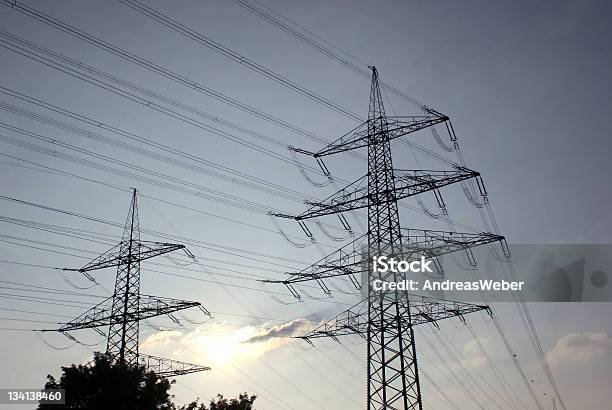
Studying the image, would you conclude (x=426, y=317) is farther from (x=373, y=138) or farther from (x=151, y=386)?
(x=151, y=386)

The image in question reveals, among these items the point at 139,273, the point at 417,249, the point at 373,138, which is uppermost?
the point at 373,138

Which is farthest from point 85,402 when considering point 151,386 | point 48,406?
point 151,386

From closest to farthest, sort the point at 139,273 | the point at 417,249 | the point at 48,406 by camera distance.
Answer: the point at 48,406 < the point at 417,249 < the point at 139,273

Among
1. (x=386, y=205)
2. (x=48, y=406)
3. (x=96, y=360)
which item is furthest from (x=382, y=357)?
(x=48, y=406)

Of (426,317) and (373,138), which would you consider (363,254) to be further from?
(373,138)

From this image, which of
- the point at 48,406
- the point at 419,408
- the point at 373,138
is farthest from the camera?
the point at 373,138

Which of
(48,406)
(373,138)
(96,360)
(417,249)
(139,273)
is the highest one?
(373,138)

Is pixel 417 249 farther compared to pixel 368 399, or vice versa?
pixel 417 249

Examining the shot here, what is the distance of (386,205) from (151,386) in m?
16.1

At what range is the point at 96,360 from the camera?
26656 mm

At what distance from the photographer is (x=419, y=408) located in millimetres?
23766

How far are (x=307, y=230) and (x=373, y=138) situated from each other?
6888mm

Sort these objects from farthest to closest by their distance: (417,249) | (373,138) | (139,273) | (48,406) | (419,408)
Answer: (139,273), (373,138), (417,249), (48,406), (419,408)

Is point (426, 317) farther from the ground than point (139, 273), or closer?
closer
